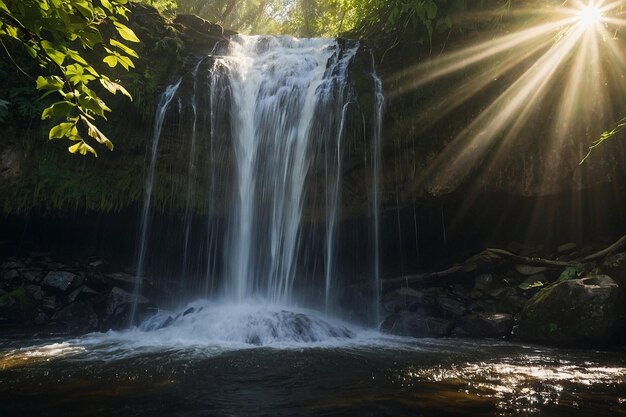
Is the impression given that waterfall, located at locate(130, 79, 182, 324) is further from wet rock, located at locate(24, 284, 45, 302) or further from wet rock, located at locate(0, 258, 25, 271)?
wet rock, located at locate(0, 258, 25, 271)

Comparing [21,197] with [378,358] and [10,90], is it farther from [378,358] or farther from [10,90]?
[378,358]

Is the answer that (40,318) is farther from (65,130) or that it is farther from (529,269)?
(529,269)

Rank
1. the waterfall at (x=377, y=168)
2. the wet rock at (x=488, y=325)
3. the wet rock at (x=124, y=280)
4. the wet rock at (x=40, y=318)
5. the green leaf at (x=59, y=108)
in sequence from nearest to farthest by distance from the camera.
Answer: the green leaf at (x=59, y=108)
the wet rock at (x=488, y=325)
the wet rock at (x=40, y=318)
the waterfall at (x=377, y=168)
the wet rock at (x=124, y=280)

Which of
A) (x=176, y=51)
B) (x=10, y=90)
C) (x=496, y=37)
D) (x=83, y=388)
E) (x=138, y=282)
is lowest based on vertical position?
(x=83, y=388)

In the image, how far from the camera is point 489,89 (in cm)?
908

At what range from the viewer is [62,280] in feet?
31.3

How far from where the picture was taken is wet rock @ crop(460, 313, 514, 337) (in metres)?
6.96

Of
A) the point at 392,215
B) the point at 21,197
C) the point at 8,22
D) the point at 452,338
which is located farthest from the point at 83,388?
the point at 21,197

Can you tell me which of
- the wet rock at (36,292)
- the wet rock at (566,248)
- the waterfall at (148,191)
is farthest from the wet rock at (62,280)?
the wet rock at (566,248)

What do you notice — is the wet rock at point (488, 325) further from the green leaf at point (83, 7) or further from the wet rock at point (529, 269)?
the green leaf at point (83, 7)

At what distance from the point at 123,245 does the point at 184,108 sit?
13.7 ft

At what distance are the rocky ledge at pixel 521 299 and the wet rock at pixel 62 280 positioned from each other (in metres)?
7.58

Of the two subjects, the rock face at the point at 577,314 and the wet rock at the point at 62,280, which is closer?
the rock face at the point at 577,314

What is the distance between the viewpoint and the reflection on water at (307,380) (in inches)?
117
